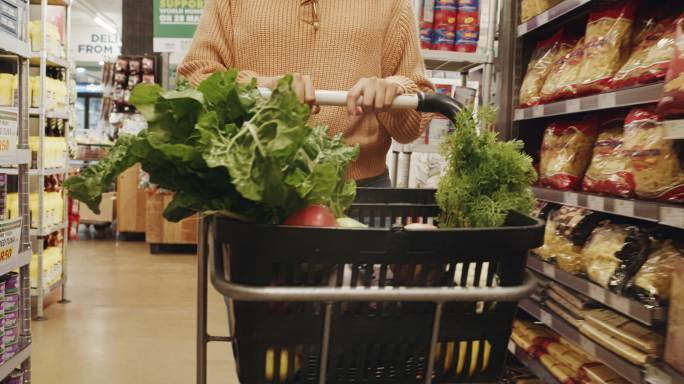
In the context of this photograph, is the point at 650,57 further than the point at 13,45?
No

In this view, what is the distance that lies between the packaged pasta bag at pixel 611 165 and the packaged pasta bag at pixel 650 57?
0.66 feet

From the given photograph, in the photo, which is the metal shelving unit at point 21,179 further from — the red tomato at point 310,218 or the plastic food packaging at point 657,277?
the plastic food packaging at point 657,277

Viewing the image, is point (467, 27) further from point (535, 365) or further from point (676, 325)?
point (676, 325)

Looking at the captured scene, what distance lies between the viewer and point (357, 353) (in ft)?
2.71

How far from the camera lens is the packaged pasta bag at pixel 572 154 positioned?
93.8 inches

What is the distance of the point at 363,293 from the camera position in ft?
2.49

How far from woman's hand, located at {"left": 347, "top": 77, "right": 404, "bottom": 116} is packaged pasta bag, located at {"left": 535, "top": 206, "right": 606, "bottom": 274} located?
4.83 ft

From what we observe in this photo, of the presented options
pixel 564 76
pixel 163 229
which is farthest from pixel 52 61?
pixel 564 76

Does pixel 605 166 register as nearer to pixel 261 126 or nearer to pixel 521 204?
pixel 521 204

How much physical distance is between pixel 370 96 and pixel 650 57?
126 cm

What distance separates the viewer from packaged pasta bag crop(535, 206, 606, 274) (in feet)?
7.45

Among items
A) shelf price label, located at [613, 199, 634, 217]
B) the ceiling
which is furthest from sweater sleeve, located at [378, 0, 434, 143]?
the ceiling

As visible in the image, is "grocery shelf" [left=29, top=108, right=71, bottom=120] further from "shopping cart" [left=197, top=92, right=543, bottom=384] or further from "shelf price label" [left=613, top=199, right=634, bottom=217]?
"shopping cart" [left=197, top=92, right=543, bottom=384]

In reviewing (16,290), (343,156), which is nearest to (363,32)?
(343,156)
